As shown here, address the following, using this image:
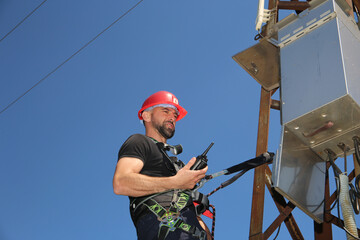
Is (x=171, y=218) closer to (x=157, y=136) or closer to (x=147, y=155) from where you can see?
(x=147, y=155)

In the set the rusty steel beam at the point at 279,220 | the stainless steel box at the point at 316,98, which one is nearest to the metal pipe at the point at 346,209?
the stainless steel box at the point at 316,98

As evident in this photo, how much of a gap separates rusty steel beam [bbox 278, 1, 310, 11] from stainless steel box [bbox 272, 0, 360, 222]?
0.29 m

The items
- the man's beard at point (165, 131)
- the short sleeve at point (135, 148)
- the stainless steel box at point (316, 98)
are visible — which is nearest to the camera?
the short sleeve at point (135, 148)

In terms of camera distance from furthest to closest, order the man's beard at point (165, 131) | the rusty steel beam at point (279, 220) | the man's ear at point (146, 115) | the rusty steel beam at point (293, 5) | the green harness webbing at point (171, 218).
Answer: the rusty steel beam at point (293, 5) < the man's ear at point (146, 115) < the man's beard at point (165, 131) < the rusty steel beam at point (279, 220) < the green harness webbing at point (171, 218)

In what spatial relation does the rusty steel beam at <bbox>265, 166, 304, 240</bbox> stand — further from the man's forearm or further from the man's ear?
the man's forearm

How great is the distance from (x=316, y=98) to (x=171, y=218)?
1.68m

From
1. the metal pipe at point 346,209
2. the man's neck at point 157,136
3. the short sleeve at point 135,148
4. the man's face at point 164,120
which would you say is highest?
the man's face at point 164,120

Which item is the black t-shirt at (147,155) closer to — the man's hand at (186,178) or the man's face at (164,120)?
the man's hand at (186,178)

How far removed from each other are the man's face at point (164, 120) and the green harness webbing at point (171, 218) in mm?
1098

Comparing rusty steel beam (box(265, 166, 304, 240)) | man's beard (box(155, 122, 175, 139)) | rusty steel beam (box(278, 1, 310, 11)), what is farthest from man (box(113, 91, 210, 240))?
rusty steel beam (box(278, 1, 310, 11))

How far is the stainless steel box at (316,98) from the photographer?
453 centimetres

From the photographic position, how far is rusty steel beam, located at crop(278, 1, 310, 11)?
564cm

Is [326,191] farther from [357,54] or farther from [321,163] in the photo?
[357,54]

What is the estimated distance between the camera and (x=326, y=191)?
17.3ft
